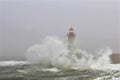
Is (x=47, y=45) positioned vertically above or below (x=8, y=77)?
above

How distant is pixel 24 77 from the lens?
146 ft

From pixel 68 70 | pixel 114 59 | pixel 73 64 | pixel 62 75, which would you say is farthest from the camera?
pixel 114 59

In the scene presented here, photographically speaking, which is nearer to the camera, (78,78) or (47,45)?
(78,78)

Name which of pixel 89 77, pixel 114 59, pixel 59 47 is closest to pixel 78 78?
pixel 89 77

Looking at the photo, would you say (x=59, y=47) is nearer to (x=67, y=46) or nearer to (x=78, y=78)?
(x=67, y=46)

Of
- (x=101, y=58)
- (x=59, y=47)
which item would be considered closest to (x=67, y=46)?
(x=59, y=47)

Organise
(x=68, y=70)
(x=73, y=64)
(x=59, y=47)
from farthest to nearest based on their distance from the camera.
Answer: (x=59, y=47), (x=73, y=64), (x=68, y=70)

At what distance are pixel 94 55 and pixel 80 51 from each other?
3.27m

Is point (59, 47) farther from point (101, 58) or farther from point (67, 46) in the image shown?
point (101, 58)

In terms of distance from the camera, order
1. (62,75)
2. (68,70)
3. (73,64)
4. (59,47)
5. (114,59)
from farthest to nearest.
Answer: (114,59), (59,47), (73,64), (68,70), (62,75)

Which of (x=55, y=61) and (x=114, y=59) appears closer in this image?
(x=55, y=61)

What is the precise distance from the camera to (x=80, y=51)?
6725 cm

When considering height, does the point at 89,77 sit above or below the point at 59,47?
below

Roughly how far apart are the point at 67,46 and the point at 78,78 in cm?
2410
